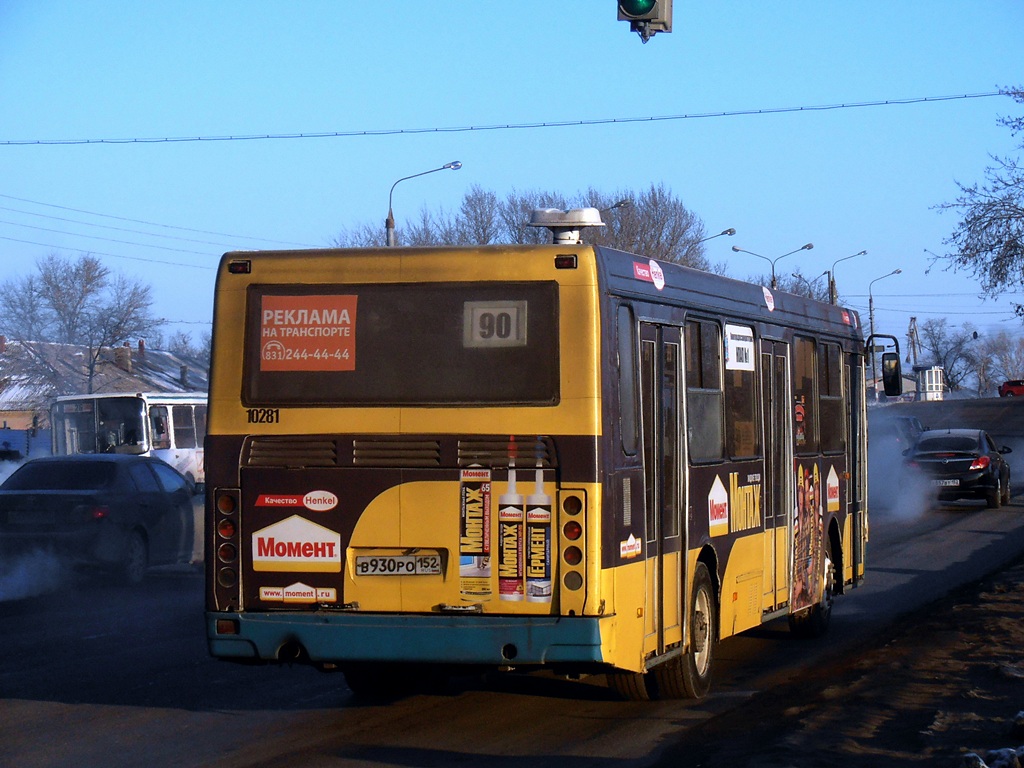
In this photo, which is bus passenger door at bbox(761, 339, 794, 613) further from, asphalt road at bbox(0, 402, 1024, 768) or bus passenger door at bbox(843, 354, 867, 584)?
bus passenger door at bbox(843, 354, 867, 584)

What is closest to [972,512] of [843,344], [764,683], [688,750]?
[843,344]

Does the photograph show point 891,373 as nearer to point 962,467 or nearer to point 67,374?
point 962,467

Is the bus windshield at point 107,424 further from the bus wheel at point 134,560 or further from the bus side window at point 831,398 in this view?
the bus side window at point 831,398

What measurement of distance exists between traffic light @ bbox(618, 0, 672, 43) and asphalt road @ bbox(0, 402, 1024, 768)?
5013mm

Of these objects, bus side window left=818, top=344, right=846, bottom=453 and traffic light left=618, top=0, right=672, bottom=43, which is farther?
bus side window left=818, top=344, right=846, bottom=453

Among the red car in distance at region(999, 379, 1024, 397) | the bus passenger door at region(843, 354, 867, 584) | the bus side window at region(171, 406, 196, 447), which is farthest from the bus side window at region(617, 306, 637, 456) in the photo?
the red car in distance at region(999, 379, 1024, 397)

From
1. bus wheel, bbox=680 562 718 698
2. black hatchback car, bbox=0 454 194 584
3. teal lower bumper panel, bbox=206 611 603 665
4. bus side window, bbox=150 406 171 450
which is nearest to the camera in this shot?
teal lower bumper panel, bbox=206 611 603 665

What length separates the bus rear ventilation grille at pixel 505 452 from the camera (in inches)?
292

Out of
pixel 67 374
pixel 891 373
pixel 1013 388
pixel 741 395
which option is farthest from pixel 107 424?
pixel 1013 388

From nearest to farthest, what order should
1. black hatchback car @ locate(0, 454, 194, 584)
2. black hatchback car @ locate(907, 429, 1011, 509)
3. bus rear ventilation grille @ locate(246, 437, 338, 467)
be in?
bus rear ventilation grille @ locate(246, 437, 338, 467) → black hatchback car @ locate(0, 454, 194, 584) → black hatchback car @ locate(907, 429, 1011, 509)

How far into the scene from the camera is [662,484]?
330 inches

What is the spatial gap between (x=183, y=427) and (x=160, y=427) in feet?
2.55

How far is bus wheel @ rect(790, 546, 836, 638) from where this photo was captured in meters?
12.3

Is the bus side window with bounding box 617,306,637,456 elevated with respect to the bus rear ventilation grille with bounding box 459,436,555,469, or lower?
elevated
